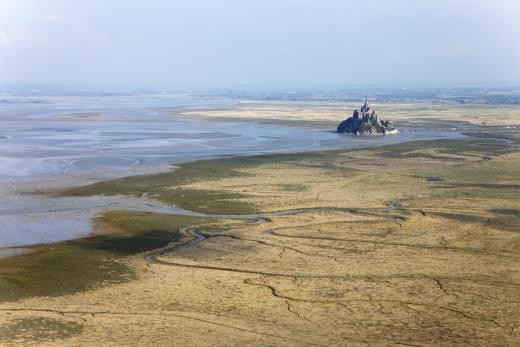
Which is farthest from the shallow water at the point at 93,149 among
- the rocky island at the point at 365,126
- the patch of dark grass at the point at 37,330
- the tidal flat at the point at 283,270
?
the patch of dark grass at the point at 37,330

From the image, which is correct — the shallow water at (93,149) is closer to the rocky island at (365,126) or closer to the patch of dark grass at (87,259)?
the patch of dark grass at (87,259)

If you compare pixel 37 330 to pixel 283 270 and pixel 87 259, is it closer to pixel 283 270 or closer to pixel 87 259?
pixel 87 259

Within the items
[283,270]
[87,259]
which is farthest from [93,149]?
[283,270]

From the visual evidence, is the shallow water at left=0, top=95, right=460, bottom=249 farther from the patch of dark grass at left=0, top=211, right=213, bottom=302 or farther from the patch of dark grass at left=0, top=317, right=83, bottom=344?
the patch of dark grass at left=0, top=317, right=83, bottom=344

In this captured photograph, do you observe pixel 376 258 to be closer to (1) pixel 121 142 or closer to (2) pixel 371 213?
(2) pixel 371 213

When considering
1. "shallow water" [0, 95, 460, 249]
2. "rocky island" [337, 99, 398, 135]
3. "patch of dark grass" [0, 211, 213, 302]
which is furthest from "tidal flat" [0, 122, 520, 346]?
"rocky island" [337, 99, 398, 135]

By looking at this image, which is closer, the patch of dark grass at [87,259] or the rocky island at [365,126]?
the patch of dark grass at [87,259]
